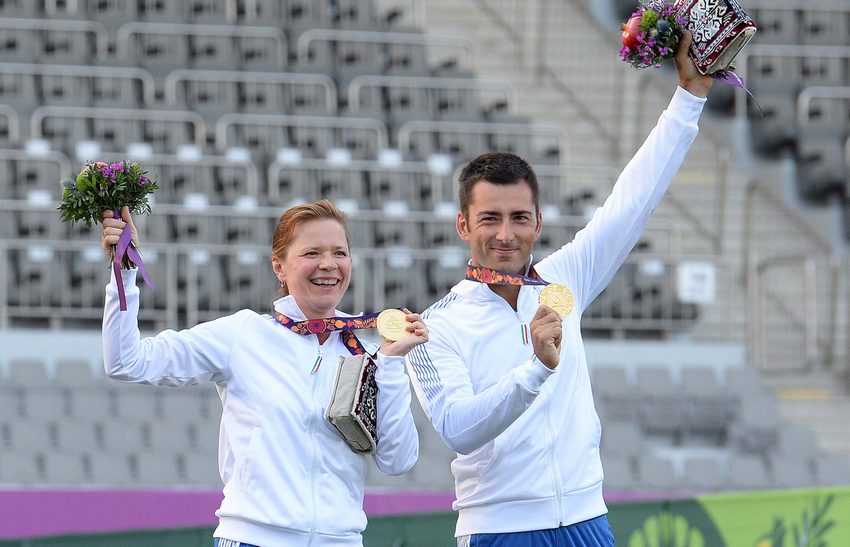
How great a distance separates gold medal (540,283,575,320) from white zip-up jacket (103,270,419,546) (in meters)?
0.43

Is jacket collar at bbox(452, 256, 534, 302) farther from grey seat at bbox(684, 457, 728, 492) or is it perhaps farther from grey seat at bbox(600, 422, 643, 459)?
grey seat at bbox(684, 457, 728, 492)

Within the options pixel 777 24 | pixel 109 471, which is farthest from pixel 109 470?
pixel 777 24

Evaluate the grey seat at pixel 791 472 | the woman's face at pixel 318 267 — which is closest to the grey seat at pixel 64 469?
the grey seat at pixel 791 472

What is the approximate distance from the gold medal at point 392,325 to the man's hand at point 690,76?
1042 millimetres

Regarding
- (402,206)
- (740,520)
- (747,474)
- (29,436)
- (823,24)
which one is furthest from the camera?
(823,24)

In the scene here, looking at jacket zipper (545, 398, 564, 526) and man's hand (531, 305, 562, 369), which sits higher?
man's hand (531, 305, 562, 369)

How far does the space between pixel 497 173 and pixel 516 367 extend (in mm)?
531

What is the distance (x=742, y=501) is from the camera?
6871 millimetres

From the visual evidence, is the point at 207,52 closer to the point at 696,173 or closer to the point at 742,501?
the point at 696,173

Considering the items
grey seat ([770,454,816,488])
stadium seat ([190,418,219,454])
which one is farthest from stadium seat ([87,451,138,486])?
grey seat ([770,454,816,488])

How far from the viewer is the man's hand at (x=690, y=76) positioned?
4.15 meters

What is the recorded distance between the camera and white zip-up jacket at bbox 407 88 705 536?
394cm

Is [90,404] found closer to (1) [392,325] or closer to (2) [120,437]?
(2) [120,437]

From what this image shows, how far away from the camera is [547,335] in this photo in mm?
3686
